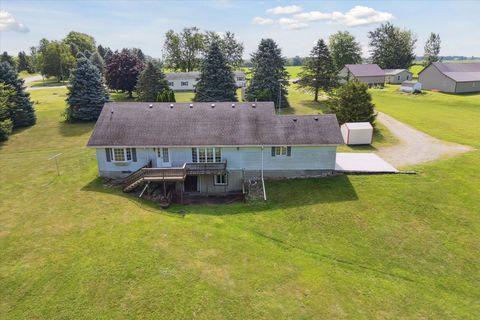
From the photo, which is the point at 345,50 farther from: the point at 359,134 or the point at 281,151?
the point at 281,151

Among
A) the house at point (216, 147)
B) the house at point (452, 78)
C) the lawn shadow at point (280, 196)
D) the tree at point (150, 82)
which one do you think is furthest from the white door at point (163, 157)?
the house at point (452, 78)

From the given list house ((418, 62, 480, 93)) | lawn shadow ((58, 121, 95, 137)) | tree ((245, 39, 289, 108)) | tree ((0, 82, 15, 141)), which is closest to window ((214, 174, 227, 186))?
lawn shadow ((58, 121, 95, 137))

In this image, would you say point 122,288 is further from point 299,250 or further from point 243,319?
point 299,250

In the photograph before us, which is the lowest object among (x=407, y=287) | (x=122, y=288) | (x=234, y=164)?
(x=407, y=287)

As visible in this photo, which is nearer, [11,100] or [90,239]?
[90,239]

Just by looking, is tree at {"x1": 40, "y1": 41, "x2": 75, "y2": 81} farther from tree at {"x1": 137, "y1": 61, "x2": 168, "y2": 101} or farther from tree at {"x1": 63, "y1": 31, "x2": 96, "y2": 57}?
tree at {"x1": 137, "y1": 61, "x2": 168, "y2": 101}

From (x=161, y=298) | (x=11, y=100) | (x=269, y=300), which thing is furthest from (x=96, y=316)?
(x=11, y=100)

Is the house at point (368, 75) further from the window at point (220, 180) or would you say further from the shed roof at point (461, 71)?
the window at point (220, 180)
